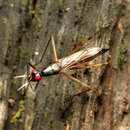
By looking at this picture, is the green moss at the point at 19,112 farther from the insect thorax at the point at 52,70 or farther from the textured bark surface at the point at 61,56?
the insect thorax at the point at 52,70

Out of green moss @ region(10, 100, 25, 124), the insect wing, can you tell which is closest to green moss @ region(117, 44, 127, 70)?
the insect wing

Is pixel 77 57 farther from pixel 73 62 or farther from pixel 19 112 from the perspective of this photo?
pixel 19 112

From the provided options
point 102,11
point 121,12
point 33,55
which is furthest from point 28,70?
point 121,12

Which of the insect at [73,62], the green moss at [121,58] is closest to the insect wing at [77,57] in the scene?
the insect at [73,62]

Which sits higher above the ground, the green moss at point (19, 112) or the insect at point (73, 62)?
the insect at point (73, 62)

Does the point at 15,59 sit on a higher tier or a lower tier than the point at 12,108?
higher

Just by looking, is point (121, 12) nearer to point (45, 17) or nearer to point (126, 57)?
point (126, 57)
